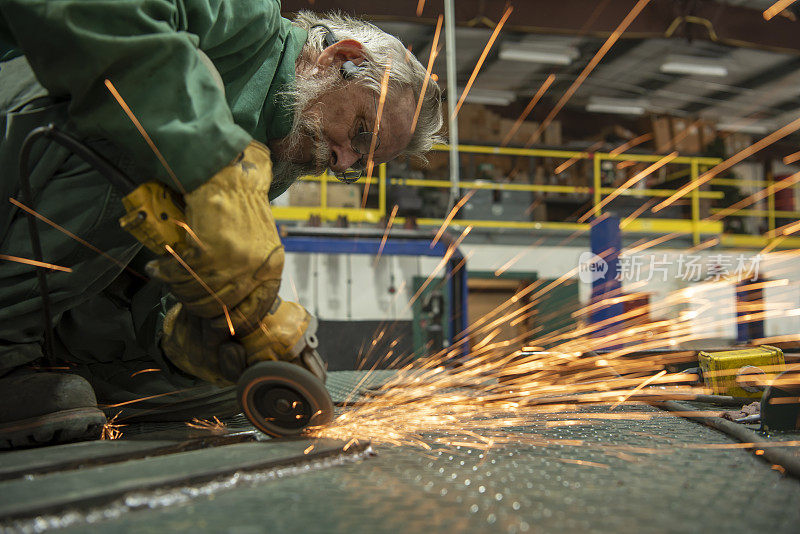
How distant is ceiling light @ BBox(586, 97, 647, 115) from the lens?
37.3 feet

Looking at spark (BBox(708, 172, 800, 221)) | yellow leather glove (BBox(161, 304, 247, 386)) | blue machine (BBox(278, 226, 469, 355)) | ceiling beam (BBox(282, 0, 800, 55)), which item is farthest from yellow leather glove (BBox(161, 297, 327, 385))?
spark (BBox(708, 172, 800, 221))

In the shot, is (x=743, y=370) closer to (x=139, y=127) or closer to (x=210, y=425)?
(x=210, y=425)

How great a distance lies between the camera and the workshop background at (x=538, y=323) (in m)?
0.90

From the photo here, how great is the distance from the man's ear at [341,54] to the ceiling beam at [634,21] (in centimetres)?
452

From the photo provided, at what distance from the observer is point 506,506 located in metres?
0.87

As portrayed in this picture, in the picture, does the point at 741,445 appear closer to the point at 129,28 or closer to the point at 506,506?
the point at 506,506

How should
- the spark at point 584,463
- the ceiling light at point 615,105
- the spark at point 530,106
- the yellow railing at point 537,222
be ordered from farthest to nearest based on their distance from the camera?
1. the ceiling light at point 615,105
2. the spark at point 530,106
3. the yellow railing at point 537,222
4. the spark at point 584,463

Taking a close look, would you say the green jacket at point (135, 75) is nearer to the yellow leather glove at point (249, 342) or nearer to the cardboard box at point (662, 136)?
the yellow leather glove at point (249, 342)

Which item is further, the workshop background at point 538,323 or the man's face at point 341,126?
the man's face at point 341,126

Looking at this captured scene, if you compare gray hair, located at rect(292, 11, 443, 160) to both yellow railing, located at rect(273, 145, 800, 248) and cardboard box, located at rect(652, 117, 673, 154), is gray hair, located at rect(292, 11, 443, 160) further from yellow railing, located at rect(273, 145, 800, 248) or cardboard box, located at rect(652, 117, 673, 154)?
cardboard box, located at rect(652, 117, 673, 154)

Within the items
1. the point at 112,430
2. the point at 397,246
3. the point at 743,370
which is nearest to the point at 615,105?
the point at 397,246

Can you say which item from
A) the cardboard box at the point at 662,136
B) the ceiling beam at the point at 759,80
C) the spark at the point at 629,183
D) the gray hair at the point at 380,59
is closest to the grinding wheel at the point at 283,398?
the gray hair at the point at 380,59

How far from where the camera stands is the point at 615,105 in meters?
11.4

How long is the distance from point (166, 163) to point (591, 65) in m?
9.96
